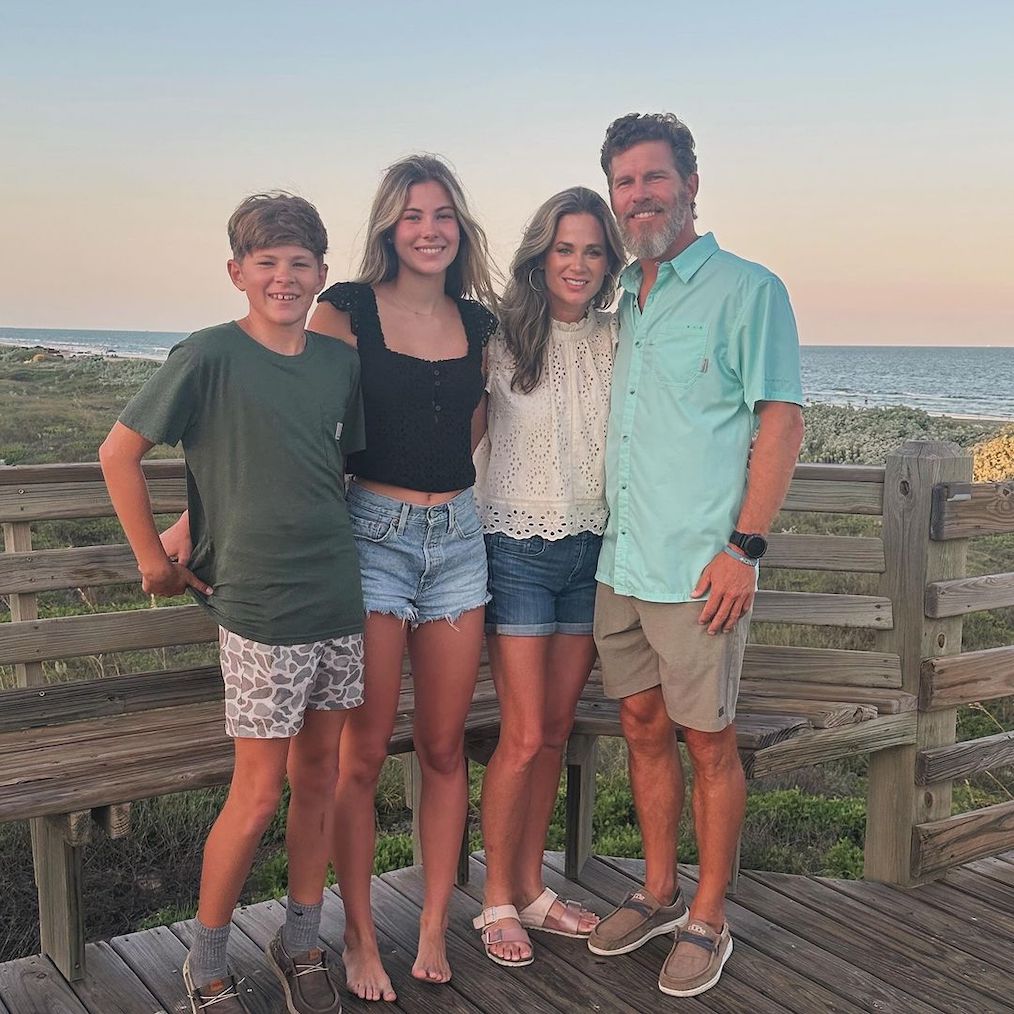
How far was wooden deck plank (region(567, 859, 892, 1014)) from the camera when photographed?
9.41 feet

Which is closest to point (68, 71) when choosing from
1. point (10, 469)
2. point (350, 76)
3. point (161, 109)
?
point (161, 109)

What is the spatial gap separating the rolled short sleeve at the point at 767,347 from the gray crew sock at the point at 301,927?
1.71 metres

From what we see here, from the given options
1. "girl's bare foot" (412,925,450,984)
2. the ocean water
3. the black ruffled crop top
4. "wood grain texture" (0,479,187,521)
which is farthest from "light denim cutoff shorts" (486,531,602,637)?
the ocean water

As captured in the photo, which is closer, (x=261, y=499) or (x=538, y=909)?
(x=261, y=499)

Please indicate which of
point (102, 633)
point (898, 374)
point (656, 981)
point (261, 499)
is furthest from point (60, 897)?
point (898, 374)

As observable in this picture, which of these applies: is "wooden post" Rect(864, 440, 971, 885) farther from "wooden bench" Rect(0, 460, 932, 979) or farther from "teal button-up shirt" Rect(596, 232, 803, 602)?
"teal button-up shirt" Rect(596, 232, 803, 602)

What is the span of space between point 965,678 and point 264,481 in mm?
2590

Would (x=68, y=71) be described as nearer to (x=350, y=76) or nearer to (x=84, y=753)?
(x=350, y=76)

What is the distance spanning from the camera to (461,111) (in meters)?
31.6

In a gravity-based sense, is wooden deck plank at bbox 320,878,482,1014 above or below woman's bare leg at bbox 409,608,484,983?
below

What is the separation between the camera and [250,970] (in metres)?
3.03

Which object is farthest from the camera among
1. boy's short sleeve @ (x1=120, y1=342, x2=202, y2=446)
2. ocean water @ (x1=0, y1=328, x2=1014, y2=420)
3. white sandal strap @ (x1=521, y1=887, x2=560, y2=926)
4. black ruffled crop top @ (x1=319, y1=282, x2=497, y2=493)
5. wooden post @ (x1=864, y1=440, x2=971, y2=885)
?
ocean water @ (x1=0, y1=328, x2=1014, y2=420)

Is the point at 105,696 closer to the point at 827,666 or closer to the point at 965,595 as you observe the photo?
the point at 827,666

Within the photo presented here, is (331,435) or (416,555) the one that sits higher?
(331,435)
